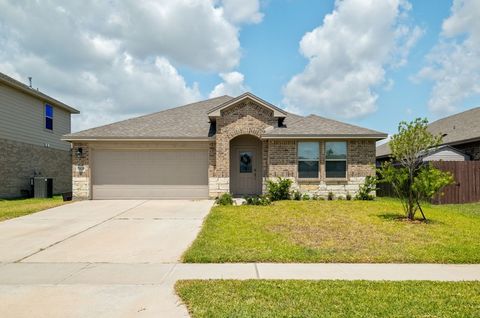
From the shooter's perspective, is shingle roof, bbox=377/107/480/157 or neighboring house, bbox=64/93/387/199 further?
shingle roof, bbox=377/107/480/157

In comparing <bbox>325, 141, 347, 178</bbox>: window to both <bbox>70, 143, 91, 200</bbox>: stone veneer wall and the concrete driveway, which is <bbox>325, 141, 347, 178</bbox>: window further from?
<bbox>70, 143, 91, 200</bbox>: stone veneer wall

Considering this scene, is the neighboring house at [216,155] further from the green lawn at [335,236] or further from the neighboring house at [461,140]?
the neighboring house at [461,140]

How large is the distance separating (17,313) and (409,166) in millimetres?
10247

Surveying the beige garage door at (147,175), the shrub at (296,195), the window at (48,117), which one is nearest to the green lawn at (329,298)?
the shrub at (296,195)

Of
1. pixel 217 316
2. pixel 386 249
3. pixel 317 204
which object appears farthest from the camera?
pixel 317 204

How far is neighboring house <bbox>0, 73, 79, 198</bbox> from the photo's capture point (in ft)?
58.2

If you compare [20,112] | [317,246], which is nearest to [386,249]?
[317,246]

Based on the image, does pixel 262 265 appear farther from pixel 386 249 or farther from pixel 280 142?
pixel 280 142

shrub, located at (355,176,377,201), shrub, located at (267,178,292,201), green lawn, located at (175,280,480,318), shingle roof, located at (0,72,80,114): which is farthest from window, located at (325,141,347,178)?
shingle roof, located at (0,72,80,114)

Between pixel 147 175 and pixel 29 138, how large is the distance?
8.87 meters

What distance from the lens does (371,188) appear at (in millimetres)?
15570

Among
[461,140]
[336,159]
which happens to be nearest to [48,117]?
[336,159]

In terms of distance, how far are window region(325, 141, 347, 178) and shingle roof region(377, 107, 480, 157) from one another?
457 cm

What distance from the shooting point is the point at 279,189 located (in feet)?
49.8
